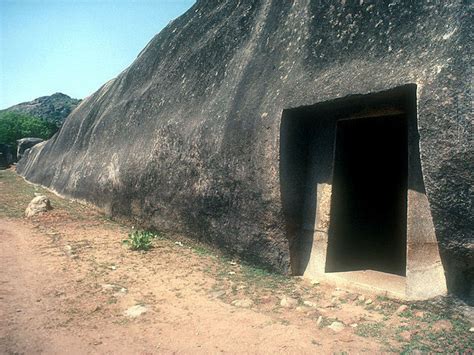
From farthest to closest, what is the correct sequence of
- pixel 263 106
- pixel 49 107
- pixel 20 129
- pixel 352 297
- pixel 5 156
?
1. pixel 49 107
2. pixel 20 129
3. pixel 5 156
4. pixel 263 106
5. pixel 352 297

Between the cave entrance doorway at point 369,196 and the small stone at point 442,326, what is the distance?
139cm

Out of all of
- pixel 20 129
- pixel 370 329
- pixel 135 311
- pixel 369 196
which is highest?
pixel 20 129

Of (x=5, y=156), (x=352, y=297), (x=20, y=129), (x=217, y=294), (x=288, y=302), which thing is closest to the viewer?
(x=288, y=302)

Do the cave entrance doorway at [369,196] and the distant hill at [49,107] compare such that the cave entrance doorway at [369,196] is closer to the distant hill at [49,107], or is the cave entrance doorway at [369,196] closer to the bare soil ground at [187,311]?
the bare soil ground at [187,311]

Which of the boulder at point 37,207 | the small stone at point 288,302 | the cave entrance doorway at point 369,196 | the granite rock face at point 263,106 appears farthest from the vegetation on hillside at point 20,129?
the small stone at point 288,302

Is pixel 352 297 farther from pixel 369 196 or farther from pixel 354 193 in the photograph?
pixel 369 196

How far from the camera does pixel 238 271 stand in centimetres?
435

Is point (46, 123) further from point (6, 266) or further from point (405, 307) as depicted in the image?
point (405, 307)

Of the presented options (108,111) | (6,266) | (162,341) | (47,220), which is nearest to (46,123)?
(108,111)

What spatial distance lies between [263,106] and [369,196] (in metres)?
2.15

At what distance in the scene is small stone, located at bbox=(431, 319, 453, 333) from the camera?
2.80 m

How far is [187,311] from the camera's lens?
3273mm

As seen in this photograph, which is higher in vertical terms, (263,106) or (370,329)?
(263,106)

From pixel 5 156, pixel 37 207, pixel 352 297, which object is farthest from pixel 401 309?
pixel 5 156
